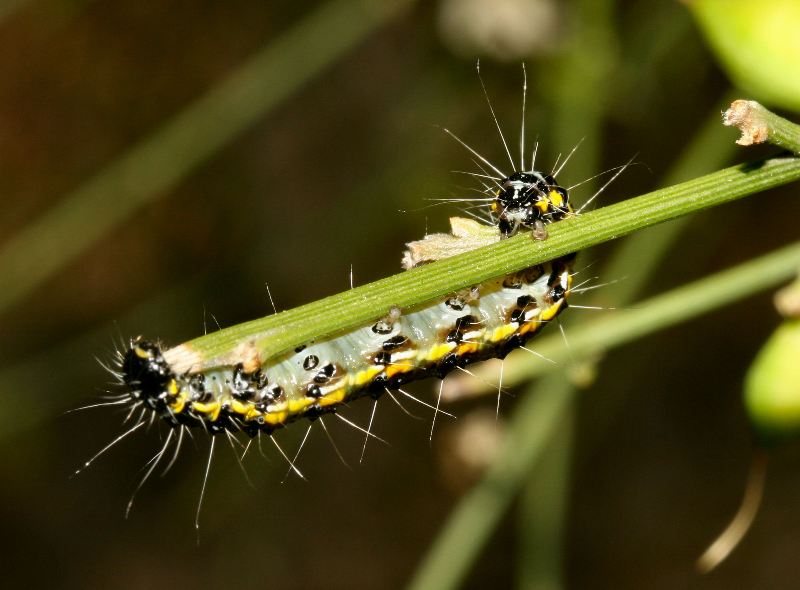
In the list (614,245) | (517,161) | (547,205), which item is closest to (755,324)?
(614,245)

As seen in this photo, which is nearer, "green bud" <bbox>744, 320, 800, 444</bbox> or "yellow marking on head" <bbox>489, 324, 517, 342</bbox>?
"green bud" <bbox>744, 320, 800, 444</bbox>

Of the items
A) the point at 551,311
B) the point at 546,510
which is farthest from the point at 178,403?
the point at 546,510

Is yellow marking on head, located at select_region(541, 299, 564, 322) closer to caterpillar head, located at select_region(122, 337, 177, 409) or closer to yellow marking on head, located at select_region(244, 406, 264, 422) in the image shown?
yellow marking on head, located at select_region(244, 406, 264, 422)

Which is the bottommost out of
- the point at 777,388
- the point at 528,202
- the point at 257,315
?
the point at 777,388

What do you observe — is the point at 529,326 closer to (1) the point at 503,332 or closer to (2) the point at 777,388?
(1) the point at 503,332

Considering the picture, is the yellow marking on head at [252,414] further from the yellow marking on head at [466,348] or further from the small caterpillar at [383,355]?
the yellow marking on head at [466,348]

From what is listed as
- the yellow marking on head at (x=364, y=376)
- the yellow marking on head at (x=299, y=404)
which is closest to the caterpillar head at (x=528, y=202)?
the yellow marking on head at (x=364, y=376)

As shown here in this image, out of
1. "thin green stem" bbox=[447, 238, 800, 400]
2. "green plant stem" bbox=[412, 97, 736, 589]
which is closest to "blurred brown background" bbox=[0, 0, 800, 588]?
"green plant stem" bbox=[412, 97, 736, 589]
